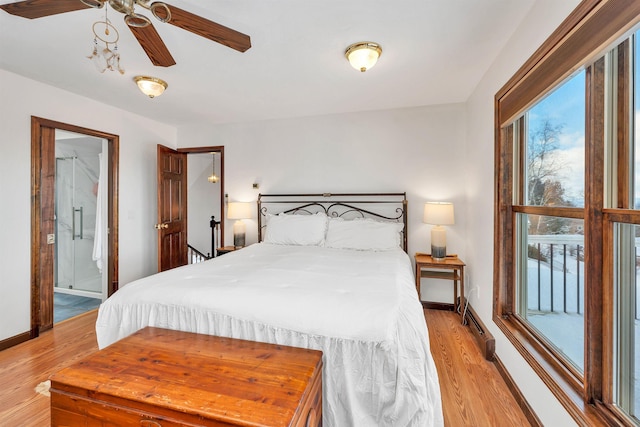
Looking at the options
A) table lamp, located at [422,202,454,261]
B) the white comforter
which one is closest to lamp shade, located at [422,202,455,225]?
table lamp, located at [422,202,454,261]

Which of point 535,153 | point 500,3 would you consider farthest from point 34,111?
point 535,153

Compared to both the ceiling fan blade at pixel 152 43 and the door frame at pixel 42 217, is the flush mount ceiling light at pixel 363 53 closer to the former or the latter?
the ceiling fan blade at pixel 152 43

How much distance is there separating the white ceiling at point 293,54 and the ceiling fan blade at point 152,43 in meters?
0.25

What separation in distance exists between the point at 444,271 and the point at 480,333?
95cm

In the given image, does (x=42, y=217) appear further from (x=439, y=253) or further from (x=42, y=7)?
(x=439, y=253)

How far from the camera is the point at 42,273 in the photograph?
9.27 feet

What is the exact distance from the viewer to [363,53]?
205 centimetres

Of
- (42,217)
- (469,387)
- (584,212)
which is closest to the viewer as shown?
(584,212)

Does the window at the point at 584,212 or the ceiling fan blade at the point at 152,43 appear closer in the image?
the window at the point at 584,212

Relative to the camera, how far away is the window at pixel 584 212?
3.61 ft

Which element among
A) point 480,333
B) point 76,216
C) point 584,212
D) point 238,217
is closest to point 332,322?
point 584,212

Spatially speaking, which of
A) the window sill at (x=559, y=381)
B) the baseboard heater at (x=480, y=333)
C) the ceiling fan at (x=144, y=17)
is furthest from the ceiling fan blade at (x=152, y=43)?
the baseboard heater at (x=480, y=333)

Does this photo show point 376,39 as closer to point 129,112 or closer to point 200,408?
point 200,408

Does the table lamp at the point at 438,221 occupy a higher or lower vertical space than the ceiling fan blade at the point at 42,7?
lower
